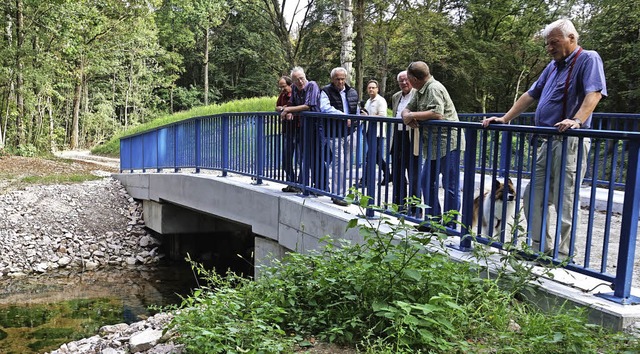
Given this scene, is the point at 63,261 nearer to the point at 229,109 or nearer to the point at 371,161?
the point at 371,161

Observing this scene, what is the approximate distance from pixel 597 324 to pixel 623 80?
1656cm

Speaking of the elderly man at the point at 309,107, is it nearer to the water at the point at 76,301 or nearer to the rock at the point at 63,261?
the water at the point at 76,301

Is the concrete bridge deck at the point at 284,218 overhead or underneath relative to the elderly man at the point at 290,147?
underneath

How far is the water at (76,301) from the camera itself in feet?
23.9

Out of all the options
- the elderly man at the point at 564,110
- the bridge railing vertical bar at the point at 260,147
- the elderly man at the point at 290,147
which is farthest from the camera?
the bridge railing vertical bar at the point at 260,147

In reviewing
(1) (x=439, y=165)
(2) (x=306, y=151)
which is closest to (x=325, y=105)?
(2) (x=306, y=151)

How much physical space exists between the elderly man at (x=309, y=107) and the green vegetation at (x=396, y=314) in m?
2.44

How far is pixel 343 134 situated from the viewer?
614 centimetres

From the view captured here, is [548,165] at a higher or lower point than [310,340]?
higher

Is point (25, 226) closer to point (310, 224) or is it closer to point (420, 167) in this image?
point (310, 224)

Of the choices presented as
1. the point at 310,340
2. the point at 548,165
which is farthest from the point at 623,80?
the point at 310,340

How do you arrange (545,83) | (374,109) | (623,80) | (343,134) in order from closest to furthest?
(545,83) → (343,134) → (374,109) → (623,80)

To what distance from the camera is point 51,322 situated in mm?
7832

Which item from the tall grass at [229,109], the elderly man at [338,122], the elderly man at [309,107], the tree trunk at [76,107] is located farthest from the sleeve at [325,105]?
the tree trunk at [76,107]
